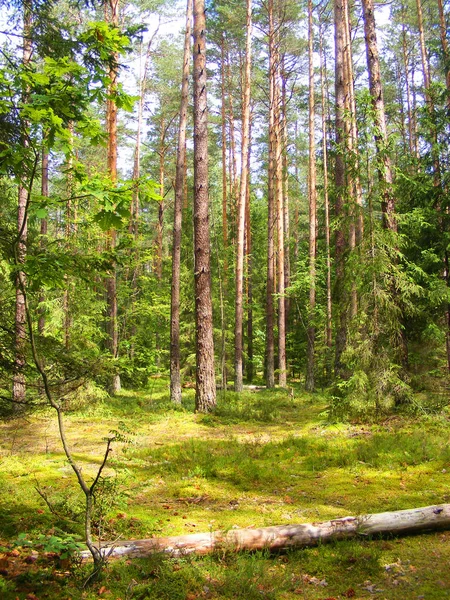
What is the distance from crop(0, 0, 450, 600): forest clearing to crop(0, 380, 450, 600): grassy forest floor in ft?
0.10

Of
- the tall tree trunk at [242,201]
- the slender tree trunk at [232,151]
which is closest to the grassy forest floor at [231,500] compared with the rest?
the tall tree trunk at [242,201]

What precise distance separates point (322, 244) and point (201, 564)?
2242 centimetres

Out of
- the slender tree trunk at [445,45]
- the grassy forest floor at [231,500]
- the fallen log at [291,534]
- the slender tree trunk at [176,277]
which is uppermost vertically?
the slender tree trunk at [445,45]

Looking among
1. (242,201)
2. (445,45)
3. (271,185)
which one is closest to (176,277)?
(242,201)

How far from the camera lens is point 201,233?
12055mm

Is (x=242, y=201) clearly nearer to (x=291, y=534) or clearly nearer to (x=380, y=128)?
(x=380, y=128)

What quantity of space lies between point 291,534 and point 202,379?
307 inches

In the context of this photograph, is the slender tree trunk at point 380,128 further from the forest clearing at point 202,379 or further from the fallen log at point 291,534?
the fallen log at point 291,534

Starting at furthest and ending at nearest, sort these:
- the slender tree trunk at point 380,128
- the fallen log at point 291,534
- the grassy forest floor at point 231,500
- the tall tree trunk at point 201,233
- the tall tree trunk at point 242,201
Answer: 1. the tall tree trunk at point 242,201
2. the tall tree trunk at point 201,233
3. the slender tree trunk at point 380,128
4. the fallen log at point 291,534
5. the grassy forest floor at point 231,500

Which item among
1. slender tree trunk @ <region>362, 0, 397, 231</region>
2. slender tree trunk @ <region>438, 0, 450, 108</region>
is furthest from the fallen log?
slender tree trunk @ <region>438, 0, 450, 108</region>

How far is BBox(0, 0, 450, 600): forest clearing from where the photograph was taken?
3824 millimetres

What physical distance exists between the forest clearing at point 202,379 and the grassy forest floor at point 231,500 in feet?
0.10

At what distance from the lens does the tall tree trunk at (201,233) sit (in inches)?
470

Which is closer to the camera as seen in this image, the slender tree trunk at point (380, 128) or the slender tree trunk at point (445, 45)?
the slender tree trunk at point (380, 128)
